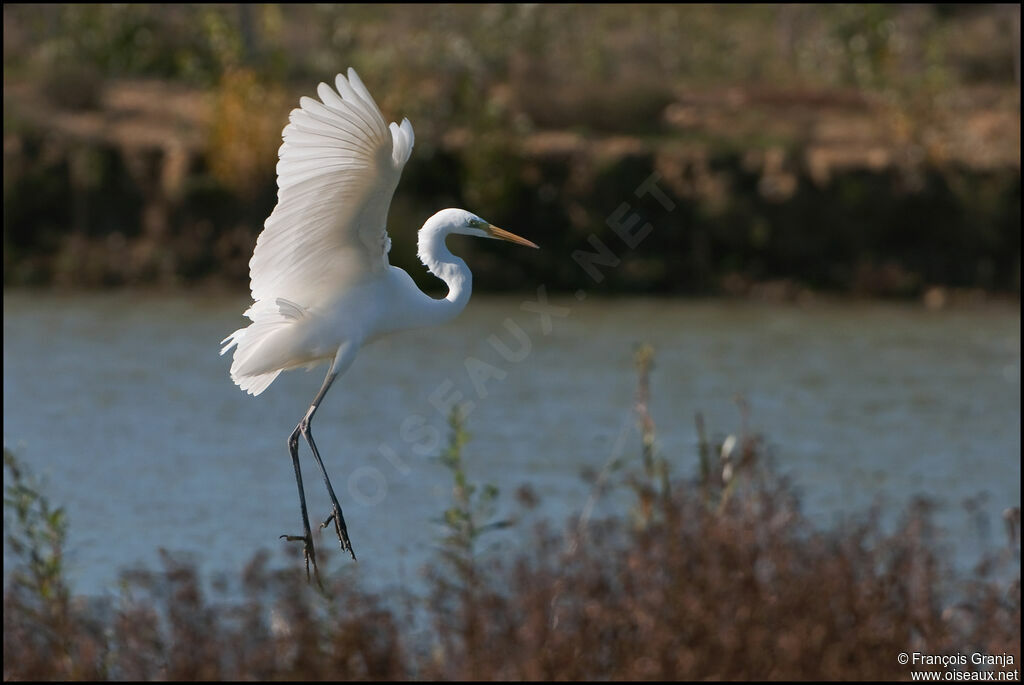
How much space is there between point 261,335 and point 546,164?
1694cm

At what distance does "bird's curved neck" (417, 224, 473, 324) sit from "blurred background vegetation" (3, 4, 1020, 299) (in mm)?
12999

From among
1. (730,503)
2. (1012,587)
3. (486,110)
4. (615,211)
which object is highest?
(486,110)

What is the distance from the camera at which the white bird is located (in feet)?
17.2

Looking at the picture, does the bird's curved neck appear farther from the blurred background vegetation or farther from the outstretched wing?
the blurred background vegetation

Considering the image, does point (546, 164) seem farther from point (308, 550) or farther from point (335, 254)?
point (308, 550)

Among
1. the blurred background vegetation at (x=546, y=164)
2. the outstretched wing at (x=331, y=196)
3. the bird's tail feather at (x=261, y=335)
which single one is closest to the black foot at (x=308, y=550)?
the bird's tail feather at (x=261, y=335)

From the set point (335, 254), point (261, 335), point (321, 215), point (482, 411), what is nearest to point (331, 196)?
point (321, 215)

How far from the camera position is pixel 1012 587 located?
599cm

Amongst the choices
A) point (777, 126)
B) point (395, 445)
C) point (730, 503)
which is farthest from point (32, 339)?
point (730, 503)

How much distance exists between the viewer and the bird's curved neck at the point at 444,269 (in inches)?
225

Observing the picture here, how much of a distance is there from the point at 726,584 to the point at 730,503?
674 millimetres

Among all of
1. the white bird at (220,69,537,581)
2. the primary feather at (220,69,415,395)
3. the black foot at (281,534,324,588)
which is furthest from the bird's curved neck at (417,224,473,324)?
the black foot at (281,534,324,588)

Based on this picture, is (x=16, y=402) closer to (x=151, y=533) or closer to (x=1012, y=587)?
(x=151, y=533)

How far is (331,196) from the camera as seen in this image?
5.41 metres
